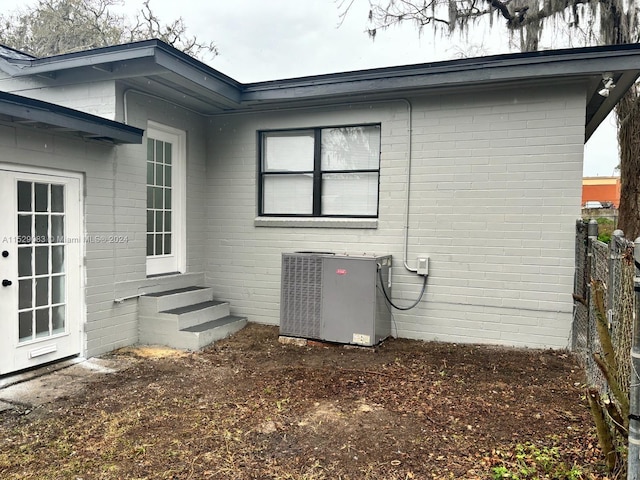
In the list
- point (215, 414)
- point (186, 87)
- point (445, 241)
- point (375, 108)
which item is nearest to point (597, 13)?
point (375, 108)

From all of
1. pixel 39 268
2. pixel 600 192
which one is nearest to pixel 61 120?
pixel 39 268

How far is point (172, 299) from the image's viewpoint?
6.11 meters

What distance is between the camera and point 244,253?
23.0ft

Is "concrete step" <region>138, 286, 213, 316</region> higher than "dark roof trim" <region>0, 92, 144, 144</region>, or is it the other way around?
"dark roof trim" <region>0, 92, 144, 144</region>

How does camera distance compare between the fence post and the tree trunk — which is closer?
the fence post

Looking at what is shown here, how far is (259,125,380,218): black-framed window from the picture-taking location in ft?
21.1

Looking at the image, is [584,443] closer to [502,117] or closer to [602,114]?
[502,117]

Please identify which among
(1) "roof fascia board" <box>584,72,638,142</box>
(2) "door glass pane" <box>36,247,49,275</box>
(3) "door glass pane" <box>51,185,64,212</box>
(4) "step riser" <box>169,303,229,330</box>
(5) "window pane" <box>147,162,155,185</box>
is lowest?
(4) "step riser" <box>169,303,229,330</box>

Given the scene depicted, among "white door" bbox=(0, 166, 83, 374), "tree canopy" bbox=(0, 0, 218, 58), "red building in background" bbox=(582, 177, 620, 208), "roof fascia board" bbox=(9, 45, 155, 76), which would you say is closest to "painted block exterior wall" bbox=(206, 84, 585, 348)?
"roof fascia board" bbox=(9, 45, 155, 76)

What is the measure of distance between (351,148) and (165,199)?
2724mm

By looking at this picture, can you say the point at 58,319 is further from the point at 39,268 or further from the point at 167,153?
the point at 167,153

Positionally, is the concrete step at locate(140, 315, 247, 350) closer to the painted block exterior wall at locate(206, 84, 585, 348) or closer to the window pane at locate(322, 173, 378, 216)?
the painted block exterior wall at locate(206, 84, 585, 348)

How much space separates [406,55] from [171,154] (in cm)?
800

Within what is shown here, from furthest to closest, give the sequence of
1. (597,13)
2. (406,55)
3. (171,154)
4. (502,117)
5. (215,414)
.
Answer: (406,55), (597,13), (171,154), (502,117), (215,414)
